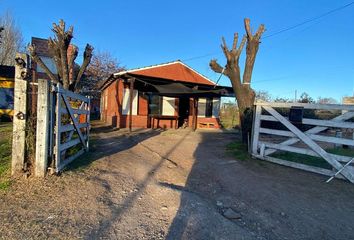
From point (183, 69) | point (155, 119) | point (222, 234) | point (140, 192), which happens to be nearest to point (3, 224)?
point (140, 192)

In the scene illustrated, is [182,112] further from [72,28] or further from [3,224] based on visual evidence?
[3,224]

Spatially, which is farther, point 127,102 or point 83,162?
point 127,102

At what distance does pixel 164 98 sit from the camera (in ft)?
54.5

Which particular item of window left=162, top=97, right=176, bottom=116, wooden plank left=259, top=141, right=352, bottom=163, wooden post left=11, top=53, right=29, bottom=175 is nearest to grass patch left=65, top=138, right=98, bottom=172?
wooden post left=11, top=53, right=29, bottom=175

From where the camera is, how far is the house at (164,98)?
45.8 ft

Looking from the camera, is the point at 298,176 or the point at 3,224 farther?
the point at 298,176

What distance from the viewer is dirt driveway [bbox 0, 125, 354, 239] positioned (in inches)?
118

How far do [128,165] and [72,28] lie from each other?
5757 mm

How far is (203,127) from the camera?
59.4ft

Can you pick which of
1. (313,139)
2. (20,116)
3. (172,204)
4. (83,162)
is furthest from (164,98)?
(172,204)

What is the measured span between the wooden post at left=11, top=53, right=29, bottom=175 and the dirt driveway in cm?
44

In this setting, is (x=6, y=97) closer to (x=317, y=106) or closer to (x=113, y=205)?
(x=113, y=205)

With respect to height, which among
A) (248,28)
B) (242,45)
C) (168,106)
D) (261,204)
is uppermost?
(248,28)

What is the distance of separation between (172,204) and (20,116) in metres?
3.04
